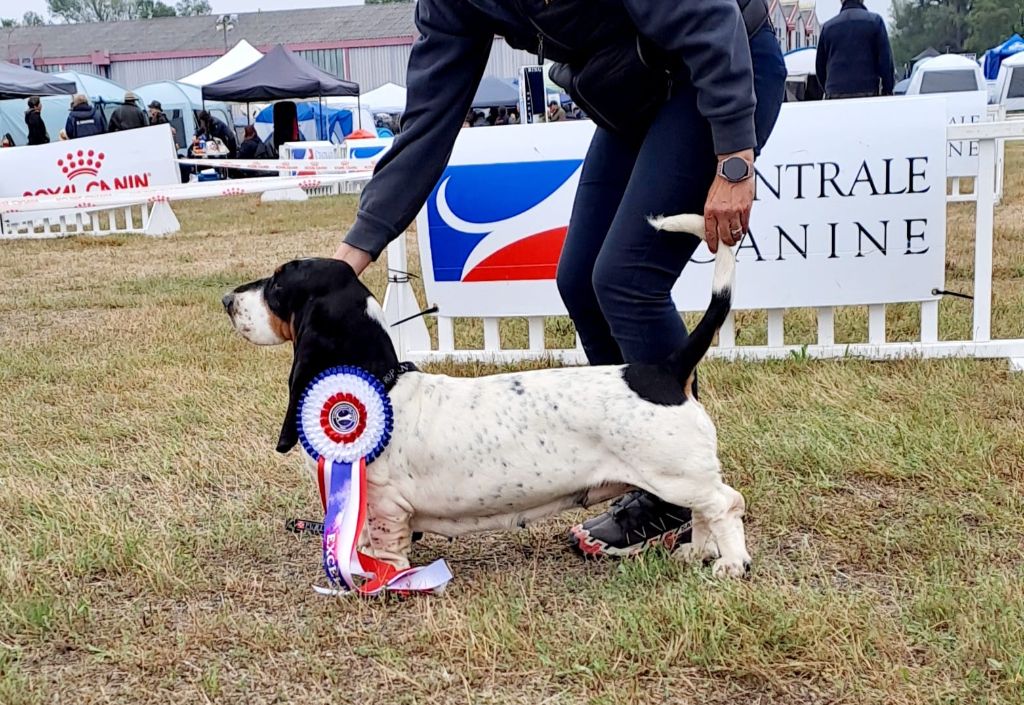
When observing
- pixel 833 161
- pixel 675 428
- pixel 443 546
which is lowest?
pixel 443 546

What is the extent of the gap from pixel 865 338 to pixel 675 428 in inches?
123

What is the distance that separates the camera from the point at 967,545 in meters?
2.83

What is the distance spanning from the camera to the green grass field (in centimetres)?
229

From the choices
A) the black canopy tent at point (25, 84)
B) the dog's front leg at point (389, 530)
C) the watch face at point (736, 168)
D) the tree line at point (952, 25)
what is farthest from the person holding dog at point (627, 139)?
the tree line at point (952, 25)

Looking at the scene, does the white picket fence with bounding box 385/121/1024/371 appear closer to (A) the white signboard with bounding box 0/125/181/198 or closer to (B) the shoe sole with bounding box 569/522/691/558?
(B) the shoe sole with bounding box 569/522/691/558

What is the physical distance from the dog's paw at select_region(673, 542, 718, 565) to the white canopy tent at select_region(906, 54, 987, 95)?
2387cm

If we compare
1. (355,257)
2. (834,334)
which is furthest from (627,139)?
(834,334)

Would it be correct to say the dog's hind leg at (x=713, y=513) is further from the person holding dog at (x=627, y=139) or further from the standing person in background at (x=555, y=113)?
the standing person in background at (x=555, y=113)

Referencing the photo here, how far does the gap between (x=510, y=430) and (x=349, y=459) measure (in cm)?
40

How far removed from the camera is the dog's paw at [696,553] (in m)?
2.79

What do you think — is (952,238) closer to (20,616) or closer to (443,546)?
(443,546)

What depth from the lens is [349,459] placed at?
107 inches

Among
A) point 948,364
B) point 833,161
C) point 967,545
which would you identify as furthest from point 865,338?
point 967,545

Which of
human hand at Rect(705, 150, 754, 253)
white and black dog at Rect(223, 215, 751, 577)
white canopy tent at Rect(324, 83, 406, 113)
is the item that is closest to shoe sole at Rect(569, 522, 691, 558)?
white and black dog at Rect(223, 215, 751, 577)
